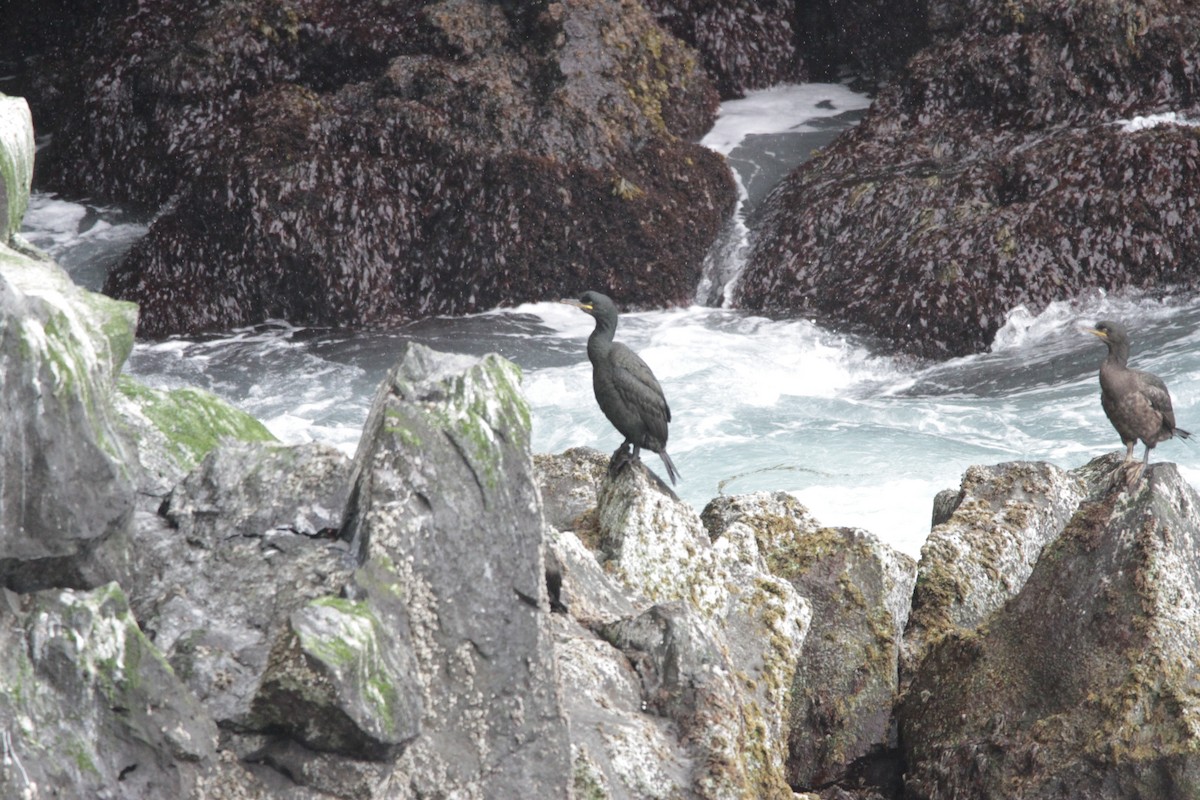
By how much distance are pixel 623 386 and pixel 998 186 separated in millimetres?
8516

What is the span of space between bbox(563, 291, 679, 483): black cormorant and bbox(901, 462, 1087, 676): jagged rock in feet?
5.26

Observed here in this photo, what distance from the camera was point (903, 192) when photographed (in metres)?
14.5

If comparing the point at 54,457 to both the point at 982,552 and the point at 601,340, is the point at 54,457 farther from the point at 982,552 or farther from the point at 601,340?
the point at 982,552

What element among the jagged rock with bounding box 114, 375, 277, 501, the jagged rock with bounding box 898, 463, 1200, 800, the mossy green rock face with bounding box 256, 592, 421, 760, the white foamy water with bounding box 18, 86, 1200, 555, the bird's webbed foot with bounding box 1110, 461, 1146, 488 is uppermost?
the jagged rock with bounding box 114, 375, 277, 501

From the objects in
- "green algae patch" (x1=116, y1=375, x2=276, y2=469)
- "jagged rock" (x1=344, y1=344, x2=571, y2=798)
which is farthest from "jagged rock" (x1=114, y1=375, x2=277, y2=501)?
"jagged rock" (x1=344, y1=344, x2=571, y2=798)

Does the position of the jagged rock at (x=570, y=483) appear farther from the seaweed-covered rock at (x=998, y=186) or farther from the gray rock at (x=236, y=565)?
the seaweed-covered rock at (x=998, y=186)

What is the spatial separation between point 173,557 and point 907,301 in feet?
35.1

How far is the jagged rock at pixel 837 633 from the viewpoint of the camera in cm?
612

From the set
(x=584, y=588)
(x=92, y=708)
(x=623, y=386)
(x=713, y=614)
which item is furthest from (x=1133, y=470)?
(x=92, y=708)

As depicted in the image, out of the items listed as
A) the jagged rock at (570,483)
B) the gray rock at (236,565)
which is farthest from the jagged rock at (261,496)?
the jagged rock at (570,483)

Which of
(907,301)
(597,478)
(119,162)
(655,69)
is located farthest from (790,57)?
(597,478)

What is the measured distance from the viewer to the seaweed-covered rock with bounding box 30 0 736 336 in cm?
1421

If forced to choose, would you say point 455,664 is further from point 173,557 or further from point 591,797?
point 173,557

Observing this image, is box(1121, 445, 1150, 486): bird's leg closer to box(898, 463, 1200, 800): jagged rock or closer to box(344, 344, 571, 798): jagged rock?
box(898, 463, 1200, 800): jagged rock
